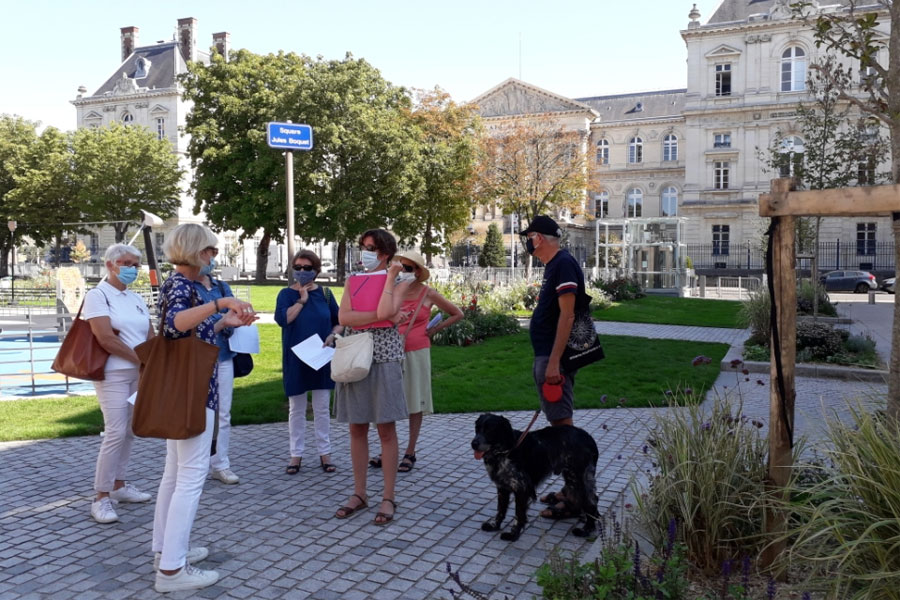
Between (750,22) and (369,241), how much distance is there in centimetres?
5475

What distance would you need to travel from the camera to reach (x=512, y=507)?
218 inches

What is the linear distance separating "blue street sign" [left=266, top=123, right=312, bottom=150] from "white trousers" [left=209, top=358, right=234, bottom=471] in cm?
296

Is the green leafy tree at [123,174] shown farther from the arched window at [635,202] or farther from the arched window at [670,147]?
the arched window at [670,147]

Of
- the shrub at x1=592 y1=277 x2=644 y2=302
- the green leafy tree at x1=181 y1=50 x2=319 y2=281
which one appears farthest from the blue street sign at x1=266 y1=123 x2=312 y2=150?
the green leafy tree at x1=181 y1=50 x2=319 y2=281

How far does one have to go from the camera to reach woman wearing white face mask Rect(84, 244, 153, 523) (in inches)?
205

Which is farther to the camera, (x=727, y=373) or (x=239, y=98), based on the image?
(x=239, y=98)

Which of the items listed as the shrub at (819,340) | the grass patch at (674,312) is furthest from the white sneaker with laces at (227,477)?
the grass patch at (674,312)

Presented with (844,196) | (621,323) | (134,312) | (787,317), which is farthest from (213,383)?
(621,323)

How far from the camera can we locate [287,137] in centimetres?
812

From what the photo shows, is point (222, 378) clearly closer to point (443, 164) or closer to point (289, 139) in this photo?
point (289, 139)

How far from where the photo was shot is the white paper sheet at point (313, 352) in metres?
6.12

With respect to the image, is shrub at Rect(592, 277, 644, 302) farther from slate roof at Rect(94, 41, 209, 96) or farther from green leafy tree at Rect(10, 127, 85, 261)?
slate roof at Rect(94, 41, 209, 96)

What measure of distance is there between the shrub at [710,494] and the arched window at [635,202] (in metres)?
71.1

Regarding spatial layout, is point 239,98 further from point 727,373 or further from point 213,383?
point 213,383
